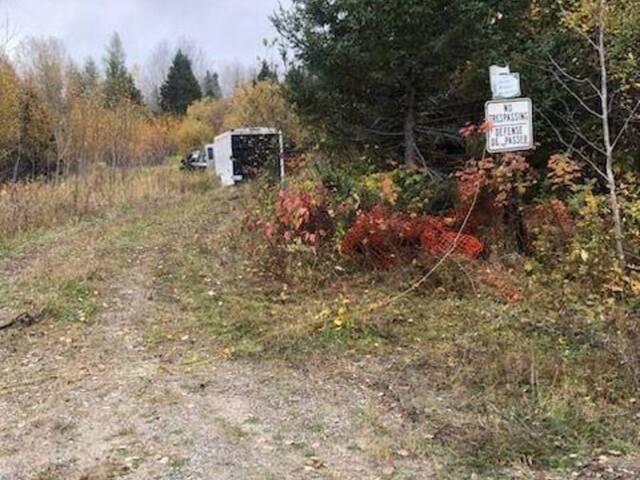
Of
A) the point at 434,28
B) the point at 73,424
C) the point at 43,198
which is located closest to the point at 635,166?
the point at 434,28

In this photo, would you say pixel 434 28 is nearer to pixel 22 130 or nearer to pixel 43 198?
pixel 43 198

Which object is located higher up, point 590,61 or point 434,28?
point 434,28

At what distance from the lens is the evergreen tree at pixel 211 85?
54.3 meters

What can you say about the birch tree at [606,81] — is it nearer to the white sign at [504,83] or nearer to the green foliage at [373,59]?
the white sign at [504,83]

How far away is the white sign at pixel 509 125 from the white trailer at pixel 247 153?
282 inches

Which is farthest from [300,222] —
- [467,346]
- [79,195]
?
[79,195]

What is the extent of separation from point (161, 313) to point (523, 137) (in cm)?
364

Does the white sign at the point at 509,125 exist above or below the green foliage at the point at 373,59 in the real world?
below

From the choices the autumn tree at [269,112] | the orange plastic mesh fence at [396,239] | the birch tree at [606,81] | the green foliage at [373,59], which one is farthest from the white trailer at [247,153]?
the birch tree at [606,81]

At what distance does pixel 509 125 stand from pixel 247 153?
10.6m

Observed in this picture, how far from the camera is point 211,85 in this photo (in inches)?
2211

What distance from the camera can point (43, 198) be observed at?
38.3 feet

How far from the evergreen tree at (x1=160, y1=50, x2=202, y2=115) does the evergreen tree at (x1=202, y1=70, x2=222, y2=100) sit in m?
6.54

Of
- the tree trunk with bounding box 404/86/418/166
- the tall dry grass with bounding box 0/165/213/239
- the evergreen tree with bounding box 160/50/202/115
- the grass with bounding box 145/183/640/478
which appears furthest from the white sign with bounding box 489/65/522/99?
the evergreen tree with bounding box 160/50/202/115
